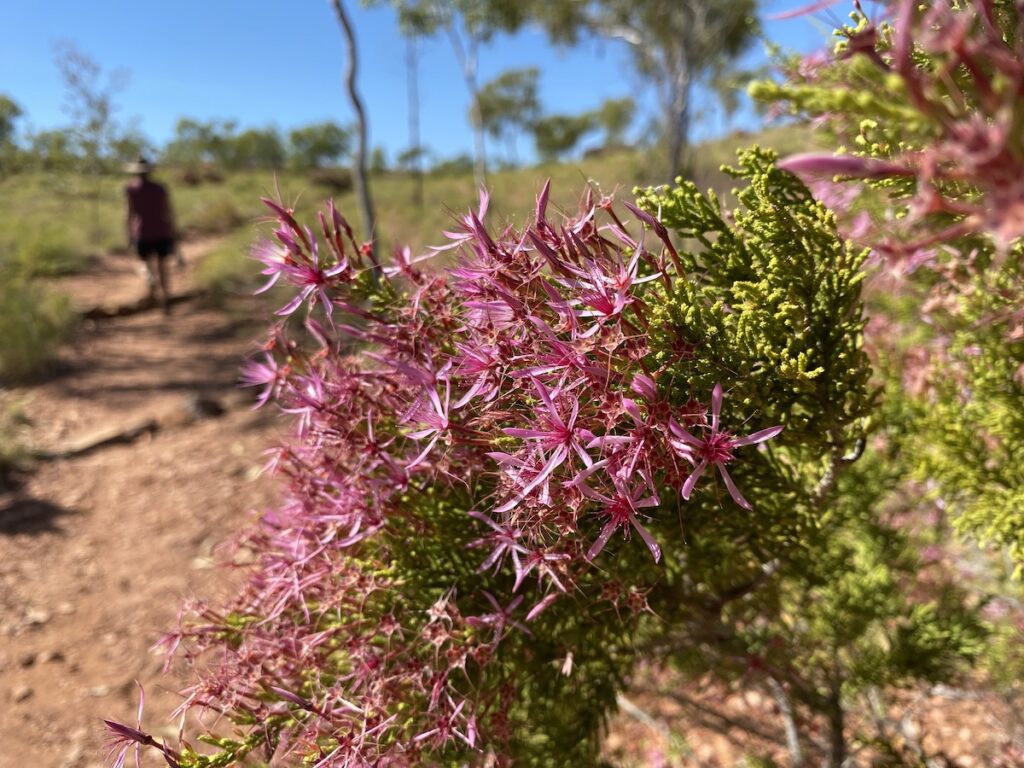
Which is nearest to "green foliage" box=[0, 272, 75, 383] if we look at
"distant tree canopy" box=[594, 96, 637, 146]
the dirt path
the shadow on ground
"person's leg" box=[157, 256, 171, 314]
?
the dirt path

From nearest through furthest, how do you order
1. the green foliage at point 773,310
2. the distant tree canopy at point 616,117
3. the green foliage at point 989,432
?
the green foliage at point 773,310, the green foliage at point 989,432, the distant tree canopy at point 616,117

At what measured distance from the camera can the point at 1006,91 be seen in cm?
45

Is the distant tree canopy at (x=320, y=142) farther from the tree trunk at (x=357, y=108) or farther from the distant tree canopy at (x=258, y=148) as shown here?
the tree trunk at (x=357, y=108)

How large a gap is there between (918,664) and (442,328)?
1.78 meters

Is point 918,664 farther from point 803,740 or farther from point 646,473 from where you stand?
point 646,473

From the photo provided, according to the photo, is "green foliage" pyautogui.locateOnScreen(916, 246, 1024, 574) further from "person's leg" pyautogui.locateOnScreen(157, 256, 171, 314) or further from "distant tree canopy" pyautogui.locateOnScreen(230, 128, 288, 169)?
"distant tree canopy" pyautogui.locateOnScreen(230, 128, 288, 169)

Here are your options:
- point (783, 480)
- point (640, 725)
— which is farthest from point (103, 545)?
point (783, 480)

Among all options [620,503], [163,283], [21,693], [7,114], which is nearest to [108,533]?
[21,693]

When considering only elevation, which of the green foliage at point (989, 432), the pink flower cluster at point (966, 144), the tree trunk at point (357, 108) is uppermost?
the tree trunk at point (357, 108)

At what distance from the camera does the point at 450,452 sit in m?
1.17

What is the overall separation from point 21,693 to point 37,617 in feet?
2.53

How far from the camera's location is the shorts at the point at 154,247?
9.45m

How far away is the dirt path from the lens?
3.44m

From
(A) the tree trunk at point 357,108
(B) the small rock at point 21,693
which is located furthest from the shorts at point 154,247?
(B) the small rock at point 21,693
